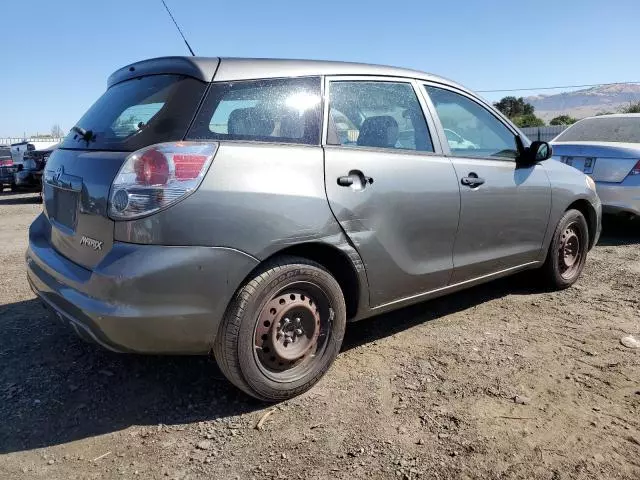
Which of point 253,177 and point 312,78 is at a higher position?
point 312,78

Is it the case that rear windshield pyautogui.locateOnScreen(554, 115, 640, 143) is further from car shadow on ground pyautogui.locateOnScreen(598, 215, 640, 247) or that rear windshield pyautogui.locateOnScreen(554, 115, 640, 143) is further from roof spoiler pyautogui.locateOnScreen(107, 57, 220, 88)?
roof spoiler pyautogui.locateOnScreen(107, 57, 220, 88)

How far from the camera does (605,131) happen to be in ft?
25.1

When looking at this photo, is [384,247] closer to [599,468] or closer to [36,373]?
[599,468]

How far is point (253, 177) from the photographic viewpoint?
2.55 m

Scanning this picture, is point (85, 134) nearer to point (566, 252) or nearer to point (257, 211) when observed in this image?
point (257, 211)

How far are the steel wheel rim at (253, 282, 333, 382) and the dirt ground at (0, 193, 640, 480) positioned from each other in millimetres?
184

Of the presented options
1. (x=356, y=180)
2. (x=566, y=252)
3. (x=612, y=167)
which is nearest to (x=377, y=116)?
(x=356, y=180)

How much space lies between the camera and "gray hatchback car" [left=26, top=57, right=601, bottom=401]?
2398 mm

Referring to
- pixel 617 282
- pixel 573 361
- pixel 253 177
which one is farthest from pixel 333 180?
pixel 617 282

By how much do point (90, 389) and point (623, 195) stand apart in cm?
619

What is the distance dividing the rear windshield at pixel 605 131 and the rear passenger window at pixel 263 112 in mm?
6094

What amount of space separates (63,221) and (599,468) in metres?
2.84

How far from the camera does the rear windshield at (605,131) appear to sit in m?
7.36

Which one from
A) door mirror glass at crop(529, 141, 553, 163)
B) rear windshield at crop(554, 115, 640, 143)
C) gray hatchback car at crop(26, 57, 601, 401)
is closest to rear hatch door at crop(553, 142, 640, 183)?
rear windshield at crop(554, 115, 640, 143)
